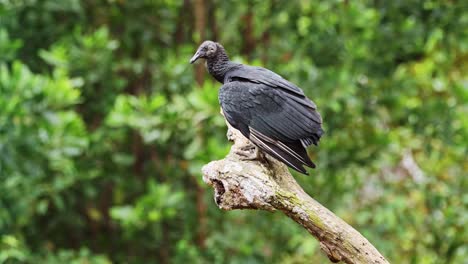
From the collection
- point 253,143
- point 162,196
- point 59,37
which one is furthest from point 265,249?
point 253,143

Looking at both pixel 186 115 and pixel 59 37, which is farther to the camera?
pixel 59 37

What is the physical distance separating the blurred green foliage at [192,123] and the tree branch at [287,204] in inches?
69.4

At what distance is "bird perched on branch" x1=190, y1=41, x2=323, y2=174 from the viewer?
3061mm

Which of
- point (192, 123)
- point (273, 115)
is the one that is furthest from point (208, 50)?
point (192, 123)

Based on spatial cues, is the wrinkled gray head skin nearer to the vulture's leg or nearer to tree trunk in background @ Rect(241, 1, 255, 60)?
the vulture's leg

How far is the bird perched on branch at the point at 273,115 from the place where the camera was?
306 cm

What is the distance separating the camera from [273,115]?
10.3 feet

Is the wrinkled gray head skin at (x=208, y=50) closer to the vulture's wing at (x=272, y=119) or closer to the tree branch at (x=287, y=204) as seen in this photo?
the vulture's wing at (x=272, y=119)

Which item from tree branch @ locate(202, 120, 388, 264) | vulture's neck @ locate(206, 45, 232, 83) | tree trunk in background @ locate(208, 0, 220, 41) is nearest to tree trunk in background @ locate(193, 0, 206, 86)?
tree trunk in background @ locate(208, 0, 220, 41)

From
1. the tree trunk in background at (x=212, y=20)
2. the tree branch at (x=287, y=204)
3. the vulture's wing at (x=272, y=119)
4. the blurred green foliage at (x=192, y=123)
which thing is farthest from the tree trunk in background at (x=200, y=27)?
the tree branch at (x=287, y=204)

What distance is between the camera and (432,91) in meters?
6.38

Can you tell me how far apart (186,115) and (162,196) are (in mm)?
576

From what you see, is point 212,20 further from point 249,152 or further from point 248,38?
point 249,152

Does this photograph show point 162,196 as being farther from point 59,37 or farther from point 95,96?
point 59,37
